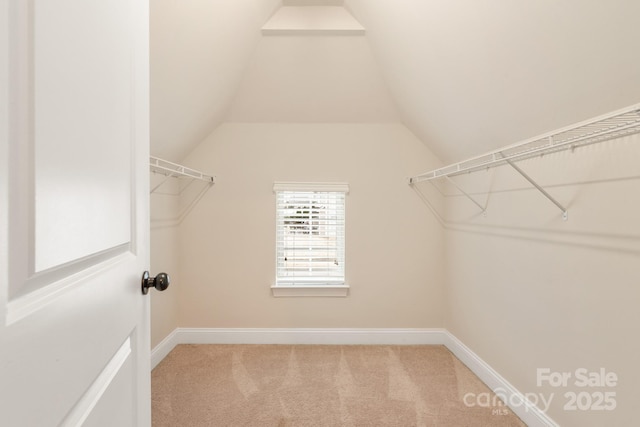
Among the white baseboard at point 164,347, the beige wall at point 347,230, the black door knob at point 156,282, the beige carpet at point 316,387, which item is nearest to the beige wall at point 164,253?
the white baseboard at point 164,347

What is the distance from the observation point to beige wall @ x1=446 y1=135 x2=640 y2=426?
132 centimetres

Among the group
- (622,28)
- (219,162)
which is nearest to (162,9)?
(219,162)

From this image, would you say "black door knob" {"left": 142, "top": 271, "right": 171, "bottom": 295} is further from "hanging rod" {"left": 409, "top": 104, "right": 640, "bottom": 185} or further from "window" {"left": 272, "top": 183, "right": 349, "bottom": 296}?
"window" {"left": 272, "top": 183, "right": 349, "bottom": 296}

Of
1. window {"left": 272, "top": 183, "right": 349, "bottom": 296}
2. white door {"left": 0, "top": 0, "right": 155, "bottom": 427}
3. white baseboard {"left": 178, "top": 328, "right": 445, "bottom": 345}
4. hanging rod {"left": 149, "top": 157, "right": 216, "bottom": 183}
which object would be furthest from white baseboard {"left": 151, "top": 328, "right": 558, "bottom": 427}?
white door {"left": 0, "top": 0, "right": 155, "bottom": 427}

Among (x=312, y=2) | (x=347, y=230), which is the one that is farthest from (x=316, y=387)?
(x=312, y=2)

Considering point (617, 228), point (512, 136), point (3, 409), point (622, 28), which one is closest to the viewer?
point (3, 409)

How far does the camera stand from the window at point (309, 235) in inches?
120

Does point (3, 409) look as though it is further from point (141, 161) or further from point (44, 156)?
point (141, 161)

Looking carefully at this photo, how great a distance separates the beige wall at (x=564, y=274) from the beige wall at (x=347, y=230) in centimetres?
64

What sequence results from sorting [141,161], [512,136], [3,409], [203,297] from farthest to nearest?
[203,297], [512,136], [141,161], [3,409]

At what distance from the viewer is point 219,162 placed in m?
3.01

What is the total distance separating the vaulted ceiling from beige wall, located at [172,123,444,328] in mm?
197

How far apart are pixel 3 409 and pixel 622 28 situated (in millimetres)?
1838

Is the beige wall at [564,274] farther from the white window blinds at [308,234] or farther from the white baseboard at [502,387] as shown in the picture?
the white window blinds at [308,234]
